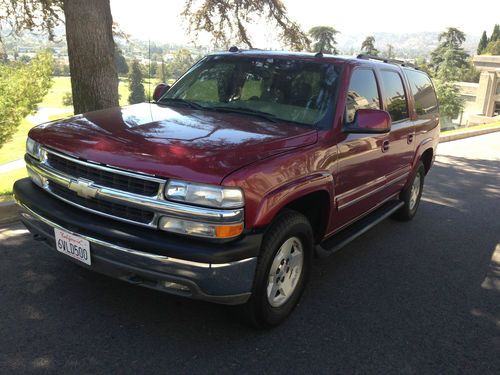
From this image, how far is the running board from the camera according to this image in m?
3.80

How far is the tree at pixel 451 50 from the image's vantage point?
313 ft

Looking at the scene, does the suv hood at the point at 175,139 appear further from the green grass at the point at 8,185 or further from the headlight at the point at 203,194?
the green grass at the point at 8,185

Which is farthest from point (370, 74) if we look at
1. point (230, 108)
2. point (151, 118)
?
point (151, 118)

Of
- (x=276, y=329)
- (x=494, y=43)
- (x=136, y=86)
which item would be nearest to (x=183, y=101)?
(x=136, y=86)

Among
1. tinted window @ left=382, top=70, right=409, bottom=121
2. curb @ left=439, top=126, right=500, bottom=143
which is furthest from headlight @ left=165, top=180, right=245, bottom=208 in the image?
curb @ left=439, top=126, right=500, bottom=143

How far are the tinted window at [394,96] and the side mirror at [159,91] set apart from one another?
2182 mm

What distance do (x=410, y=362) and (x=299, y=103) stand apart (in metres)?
2.09

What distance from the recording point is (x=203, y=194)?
8.69ft

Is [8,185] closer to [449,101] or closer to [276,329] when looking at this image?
[276,329]

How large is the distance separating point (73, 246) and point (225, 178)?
1122 mm

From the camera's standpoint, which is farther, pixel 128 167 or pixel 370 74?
pixel 370 74

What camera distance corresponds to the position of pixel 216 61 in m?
4.59

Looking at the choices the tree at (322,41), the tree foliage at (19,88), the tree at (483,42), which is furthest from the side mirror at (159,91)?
the tree at (483,42)

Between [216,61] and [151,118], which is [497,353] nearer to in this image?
[151,118]
